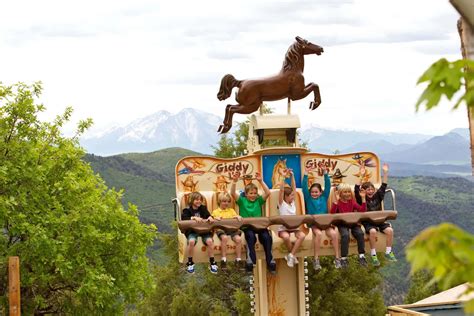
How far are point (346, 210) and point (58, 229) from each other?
21.2 ft

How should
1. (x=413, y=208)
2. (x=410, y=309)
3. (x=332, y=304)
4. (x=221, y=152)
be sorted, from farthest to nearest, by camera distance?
1. (x=413, y=208)
2. (x=221, y=152)
3. (x=332, y=304)
4. (x=410, y=309)

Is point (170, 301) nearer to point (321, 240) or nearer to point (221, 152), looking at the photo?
point (221, 152)

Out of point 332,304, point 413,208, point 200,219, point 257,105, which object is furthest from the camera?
point 413,208

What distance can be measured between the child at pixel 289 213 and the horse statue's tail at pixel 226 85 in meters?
2.43

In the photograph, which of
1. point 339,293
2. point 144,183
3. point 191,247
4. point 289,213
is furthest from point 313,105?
point 144,183

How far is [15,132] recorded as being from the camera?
19.8 metres

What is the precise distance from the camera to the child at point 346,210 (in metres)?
14.8

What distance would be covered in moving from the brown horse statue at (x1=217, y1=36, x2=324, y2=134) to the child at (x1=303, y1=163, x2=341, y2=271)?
1931 mm

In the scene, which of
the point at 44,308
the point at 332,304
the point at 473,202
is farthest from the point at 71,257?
the point at 473,202

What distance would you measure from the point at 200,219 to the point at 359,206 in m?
2.82

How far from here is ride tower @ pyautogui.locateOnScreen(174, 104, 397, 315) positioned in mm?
14922

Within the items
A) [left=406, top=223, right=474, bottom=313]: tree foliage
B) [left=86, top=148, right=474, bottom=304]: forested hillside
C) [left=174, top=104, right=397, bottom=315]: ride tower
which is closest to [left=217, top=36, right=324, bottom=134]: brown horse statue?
[left=174, top=104, right=397, bottom=315]: ride tower

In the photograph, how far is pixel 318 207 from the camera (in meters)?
15.1

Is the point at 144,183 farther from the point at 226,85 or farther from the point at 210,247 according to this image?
the point at 210,247
